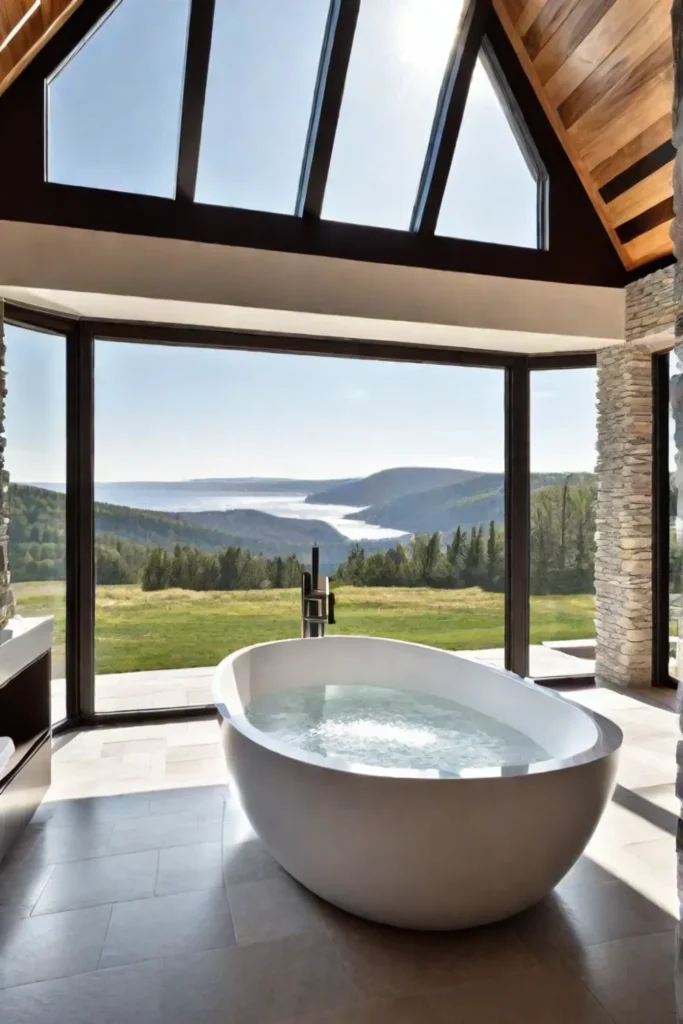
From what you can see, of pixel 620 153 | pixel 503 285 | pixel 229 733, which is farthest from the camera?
pixel 503 285

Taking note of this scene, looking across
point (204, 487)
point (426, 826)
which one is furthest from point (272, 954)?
point (204, 487)

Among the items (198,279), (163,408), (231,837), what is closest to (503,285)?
(198,279)

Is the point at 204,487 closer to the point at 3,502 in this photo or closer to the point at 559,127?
the point at 3,502

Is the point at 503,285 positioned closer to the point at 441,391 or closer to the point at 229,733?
the point at 441,391

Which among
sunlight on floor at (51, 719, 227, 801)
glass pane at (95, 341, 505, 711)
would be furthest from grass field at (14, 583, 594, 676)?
sunlight on floor at (51, 719, 227, 801)

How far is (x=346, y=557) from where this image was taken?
467 cm

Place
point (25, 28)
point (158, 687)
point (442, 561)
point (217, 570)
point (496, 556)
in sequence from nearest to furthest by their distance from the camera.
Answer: point (25, 28)
point (158, 687)
point (217, 570)
point (496, 556)
point (442, 561)

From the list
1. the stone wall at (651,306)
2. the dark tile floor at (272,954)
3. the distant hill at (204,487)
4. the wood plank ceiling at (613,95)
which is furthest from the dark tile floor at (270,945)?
the wood plank ceiling at (613,95)

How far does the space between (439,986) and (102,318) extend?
3.68 m

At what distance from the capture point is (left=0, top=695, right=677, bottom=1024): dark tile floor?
65.9 inches

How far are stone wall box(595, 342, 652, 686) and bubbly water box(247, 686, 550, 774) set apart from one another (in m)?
2.03

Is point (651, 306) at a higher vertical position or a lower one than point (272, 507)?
higher

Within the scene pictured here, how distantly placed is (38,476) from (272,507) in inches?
60.1

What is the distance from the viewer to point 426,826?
176cm
